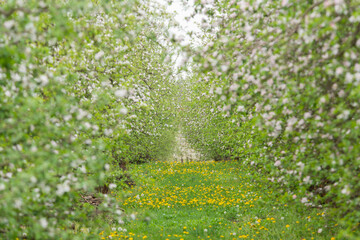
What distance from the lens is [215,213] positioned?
8.80 m

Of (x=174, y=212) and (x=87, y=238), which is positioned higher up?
(x=174, y=212)

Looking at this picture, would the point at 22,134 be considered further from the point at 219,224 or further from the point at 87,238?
the point at 219,224

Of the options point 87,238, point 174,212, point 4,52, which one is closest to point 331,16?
point 4,52

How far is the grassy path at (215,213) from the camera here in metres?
6.36

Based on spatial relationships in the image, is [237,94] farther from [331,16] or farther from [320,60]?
[331,16]

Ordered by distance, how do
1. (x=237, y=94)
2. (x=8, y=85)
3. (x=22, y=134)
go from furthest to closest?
(x=237, y=94) < (x=8, y=85) < (x=22, y=134)

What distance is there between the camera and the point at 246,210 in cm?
877

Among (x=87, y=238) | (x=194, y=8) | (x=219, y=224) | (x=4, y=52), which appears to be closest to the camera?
(x=4, y=52)

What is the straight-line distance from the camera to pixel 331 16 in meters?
3.22

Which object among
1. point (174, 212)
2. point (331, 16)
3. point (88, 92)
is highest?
point (88, 92)

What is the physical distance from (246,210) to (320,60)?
6.39m

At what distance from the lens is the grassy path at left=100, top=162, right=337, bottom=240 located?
6359 mm

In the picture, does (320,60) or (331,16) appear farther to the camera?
(320,60)

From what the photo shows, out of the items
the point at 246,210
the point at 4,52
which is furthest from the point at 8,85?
the point at 246,210
